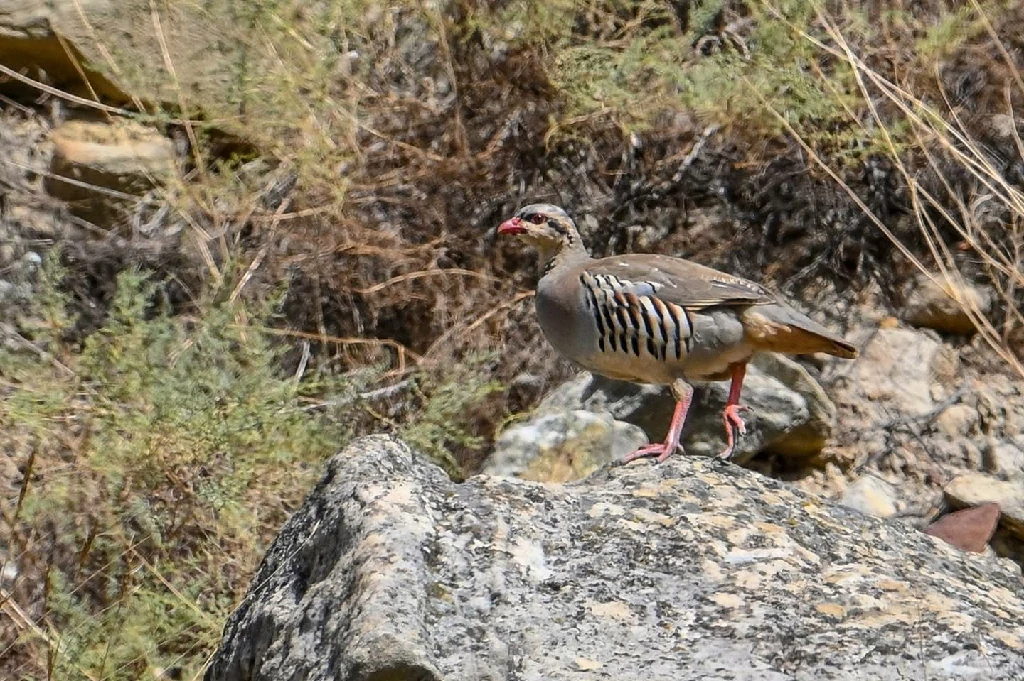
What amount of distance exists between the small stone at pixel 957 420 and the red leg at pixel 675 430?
1589 mm

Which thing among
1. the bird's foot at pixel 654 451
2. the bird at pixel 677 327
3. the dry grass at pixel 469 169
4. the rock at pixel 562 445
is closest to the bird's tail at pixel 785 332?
the bird at pixel 677 327

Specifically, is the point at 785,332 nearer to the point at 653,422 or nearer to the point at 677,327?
the point at 677,327

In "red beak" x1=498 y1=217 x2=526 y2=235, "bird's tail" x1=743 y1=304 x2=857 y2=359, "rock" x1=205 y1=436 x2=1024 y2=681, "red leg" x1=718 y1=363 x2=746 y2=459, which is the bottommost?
"red leg" x1=718 y1=363 x2=746 y2=459

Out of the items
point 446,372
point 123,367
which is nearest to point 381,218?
point 446,372

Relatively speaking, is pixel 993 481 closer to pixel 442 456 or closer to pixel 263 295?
pixel 442 456

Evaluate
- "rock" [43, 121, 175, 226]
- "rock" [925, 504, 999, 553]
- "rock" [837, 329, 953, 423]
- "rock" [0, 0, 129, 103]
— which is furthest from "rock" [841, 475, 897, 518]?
"rock" [0, 0, 129, 103]

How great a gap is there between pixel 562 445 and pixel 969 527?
1471mm

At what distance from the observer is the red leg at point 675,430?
4051 mm

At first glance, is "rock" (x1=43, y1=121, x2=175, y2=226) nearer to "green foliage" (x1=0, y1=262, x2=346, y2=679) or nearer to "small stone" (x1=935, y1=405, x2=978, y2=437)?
"green foliage" (x1=0, y1=262, x2=346, y2=679)

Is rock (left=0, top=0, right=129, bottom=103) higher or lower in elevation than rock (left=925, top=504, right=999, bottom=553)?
higher

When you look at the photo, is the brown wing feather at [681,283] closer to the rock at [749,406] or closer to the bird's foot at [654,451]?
the bird's foot at [654,451]

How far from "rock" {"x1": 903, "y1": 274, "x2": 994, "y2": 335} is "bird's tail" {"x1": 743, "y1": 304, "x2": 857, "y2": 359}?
162 cm

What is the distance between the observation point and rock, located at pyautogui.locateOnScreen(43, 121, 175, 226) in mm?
6098

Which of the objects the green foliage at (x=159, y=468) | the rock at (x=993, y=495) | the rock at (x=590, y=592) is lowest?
the green foliage at (x=159, y=468)
